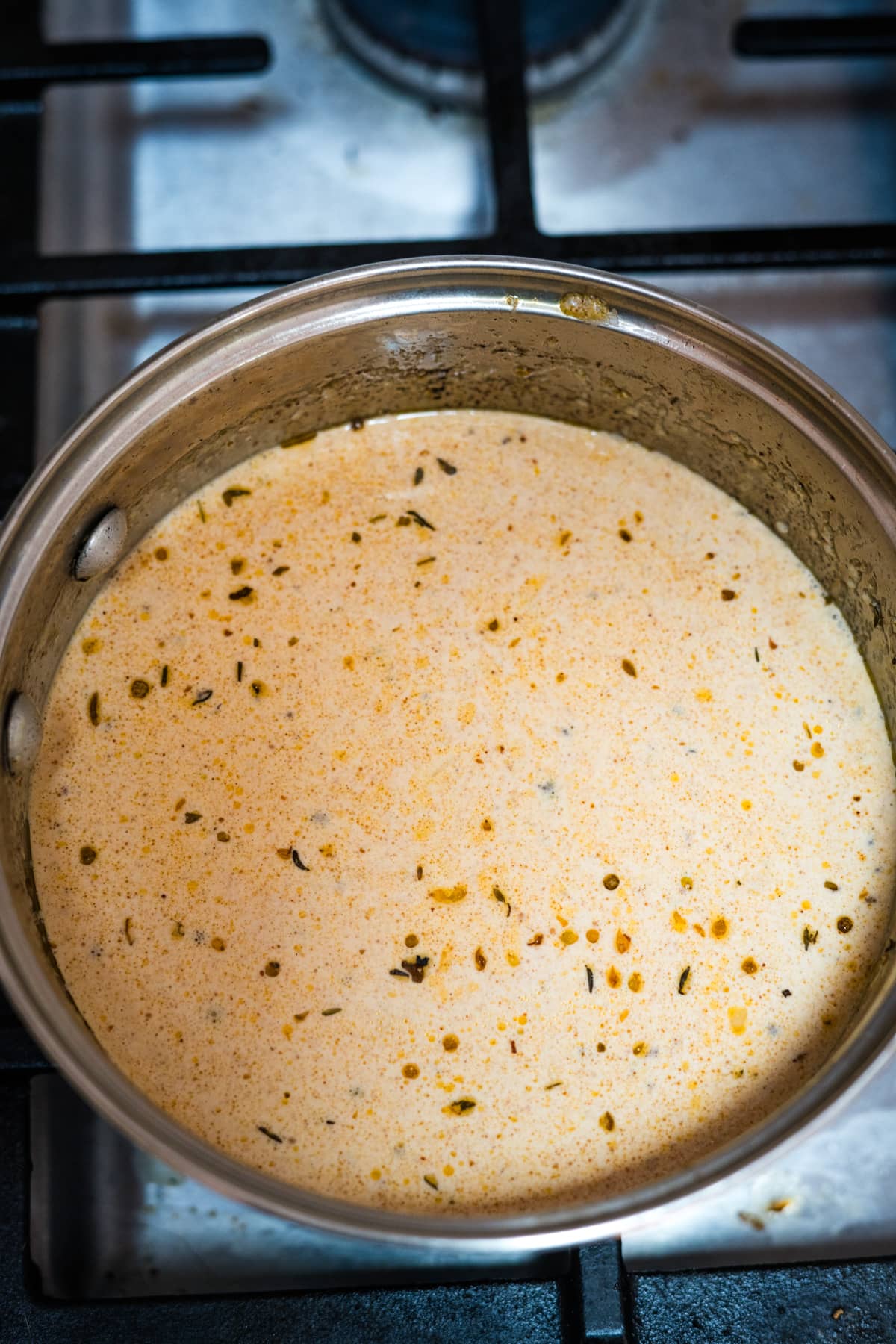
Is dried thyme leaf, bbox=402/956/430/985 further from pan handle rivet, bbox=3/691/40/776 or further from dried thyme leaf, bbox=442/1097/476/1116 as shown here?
pan handle rivet, bbox=3/691/40/776

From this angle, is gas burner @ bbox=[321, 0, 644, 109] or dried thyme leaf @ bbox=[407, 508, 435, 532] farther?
gas burner @ bbox=[321, 0, 644, 109]

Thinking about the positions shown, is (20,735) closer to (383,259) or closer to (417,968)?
(417,968)

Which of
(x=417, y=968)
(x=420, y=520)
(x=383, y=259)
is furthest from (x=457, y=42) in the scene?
(x=417, y=968)

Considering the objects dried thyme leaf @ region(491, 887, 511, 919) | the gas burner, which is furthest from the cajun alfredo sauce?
the gas burner

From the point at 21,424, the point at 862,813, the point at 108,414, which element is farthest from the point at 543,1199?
the point at 21,424

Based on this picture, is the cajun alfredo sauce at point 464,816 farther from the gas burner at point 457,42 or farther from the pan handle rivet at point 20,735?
the gas burner at point 457,42

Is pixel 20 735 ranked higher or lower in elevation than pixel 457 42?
lower

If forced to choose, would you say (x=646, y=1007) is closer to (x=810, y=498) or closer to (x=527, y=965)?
(x=527, y=965)

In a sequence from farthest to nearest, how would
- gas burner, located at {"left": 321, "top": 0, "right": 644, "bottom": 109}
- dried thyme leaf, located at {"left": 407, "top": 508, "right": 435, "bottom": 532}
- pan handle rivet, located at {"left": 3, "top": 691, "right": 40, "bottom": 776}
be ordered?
gas burner, located at {"left": 321, "top": 0, "right": 644, "bottom": 109} < dried thyme leaf, located at {"left": 407, "top": 508, "right": 435, "bottom": 532} < pan handle rivet, located at {"left": 3, "top": 691, "right": 40, "bottom": 776}
